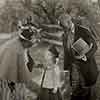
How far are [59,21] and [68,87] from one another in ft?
1.14

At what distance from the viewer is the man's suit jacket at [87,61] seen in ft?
3.60

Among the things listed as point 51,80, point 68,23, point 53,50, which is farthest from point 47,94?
point 68,23

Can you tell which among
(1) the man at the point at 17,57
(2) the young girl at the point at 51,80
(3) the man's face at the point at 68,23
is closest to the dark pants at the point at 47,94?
(2) the young girl at the point at 51,80

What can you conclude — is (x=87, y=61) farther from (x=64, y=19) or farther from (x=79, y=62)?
(x=64, y=19)

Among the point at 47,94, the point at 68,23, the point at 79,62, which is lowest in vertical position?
the point at 47,94

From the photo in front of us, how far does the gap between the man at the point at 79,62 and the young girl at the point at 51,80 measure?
58 millimetres

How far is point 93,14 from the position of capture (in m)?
1.09

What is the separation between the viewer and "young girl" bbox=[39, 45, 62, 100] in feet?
3.56

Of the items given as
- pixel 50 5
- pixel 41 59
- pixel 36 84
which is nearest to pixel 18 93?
pixel 36 84

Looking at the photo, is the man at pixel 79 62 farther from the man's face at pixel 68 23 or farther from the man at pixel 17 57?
the man at pixel 17 57

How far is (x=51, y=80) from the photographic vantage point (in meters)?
1.08

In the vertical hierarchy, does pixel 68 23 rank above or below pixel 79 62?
above

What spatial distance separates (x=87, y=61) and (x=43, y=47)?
0.24 metres

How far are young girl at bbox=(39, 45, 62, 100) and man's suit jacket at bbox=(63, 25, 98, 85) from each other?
2.3 inches
